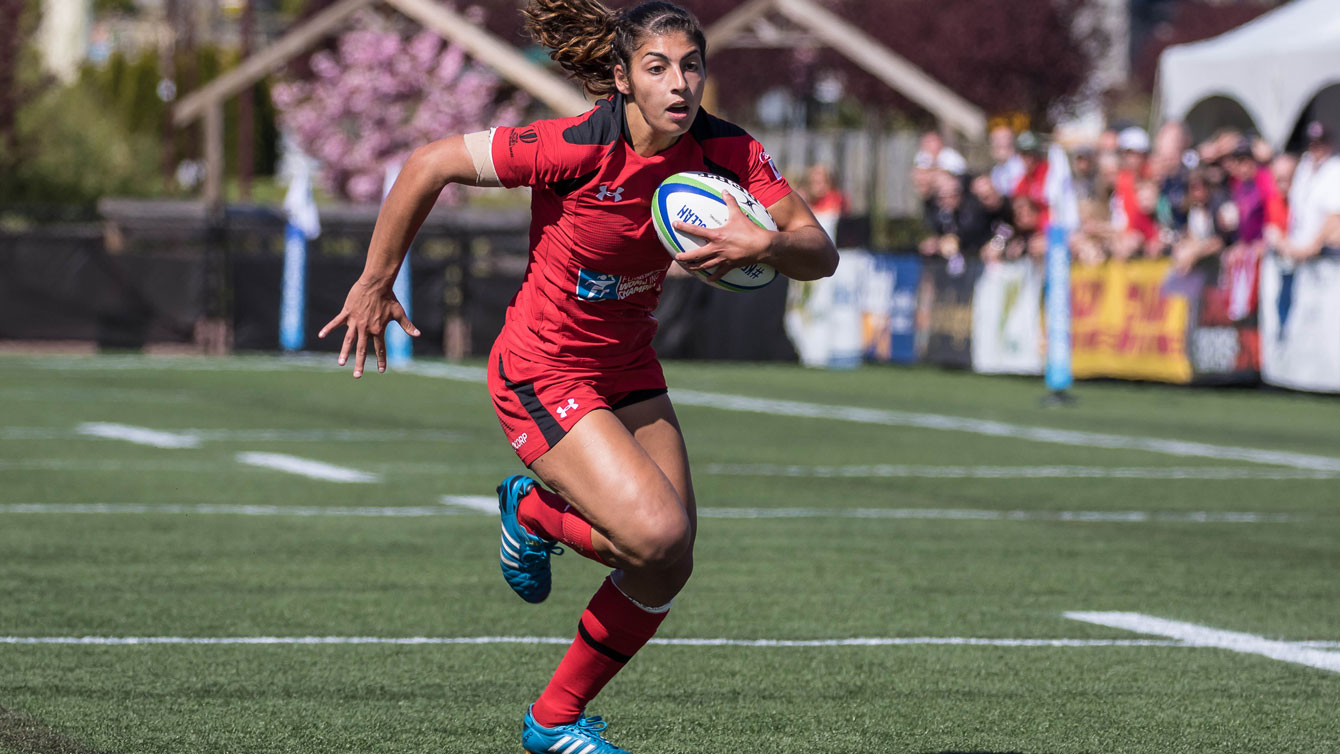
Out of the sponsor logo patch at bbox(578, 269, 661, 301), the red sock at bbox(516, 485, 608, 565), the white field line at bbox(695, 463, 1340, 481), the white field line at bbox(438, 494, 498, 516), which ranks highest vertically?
the sponsor logo patch at bbox(578, 269, 661, 301)

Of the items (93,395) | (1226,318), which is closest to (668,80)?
(93,395)

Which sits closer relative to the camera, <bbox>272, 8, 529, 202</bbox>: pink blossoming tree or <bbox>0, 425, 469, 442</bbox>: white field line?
<bbox>0, 425, 469, 442</bbox>: white field line

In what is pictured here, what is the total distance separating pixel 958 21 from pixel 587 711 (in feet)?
189

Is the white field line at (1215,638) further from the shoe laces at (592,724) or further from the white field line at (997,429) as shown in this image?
the white field line at (997,429)

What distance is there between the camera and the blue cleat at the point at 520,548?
619 centimetres

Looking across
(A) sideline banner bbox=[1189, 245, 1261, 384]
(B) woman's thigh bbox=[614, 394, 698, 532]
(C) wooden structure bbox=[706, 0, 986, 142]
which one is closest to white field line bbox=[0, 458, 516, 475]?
(B) woman's thigh bbox=[614, 394, 698, 532]

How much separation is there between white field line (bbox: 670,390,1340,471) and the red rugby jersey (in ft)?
30.0

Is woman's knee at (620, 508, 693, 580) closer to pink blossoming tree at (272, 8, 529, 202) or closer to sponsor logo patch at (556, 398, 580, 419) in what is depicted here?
sponsor logo patch at (556, 398, 580, 419)

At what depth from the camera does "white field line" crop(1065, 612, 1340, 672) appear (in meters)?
7.28

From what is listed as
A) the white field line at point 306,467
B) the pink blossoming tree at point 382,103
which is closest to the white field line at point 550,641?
the white field line at point 306,467

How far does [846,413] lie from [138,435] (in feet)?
20.2

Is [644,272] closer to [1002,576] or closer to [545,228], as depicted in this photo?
[545,228]

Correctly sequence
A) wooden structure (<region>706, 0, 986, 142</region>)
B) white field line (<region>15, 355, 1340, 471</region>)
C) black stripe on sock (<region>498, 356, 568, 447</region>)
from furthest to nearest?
wooden structure (<region>706, 0, 986, 142</region>)
white field line (<region>15, 355, 1340, 471</region>)
black stripe on sock (<region>498, 356, 568, 447</region>)

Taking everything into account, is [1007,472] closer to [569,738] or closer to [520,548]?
[520,548]
